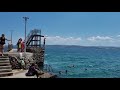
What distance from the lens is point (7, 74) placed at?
438 inches
